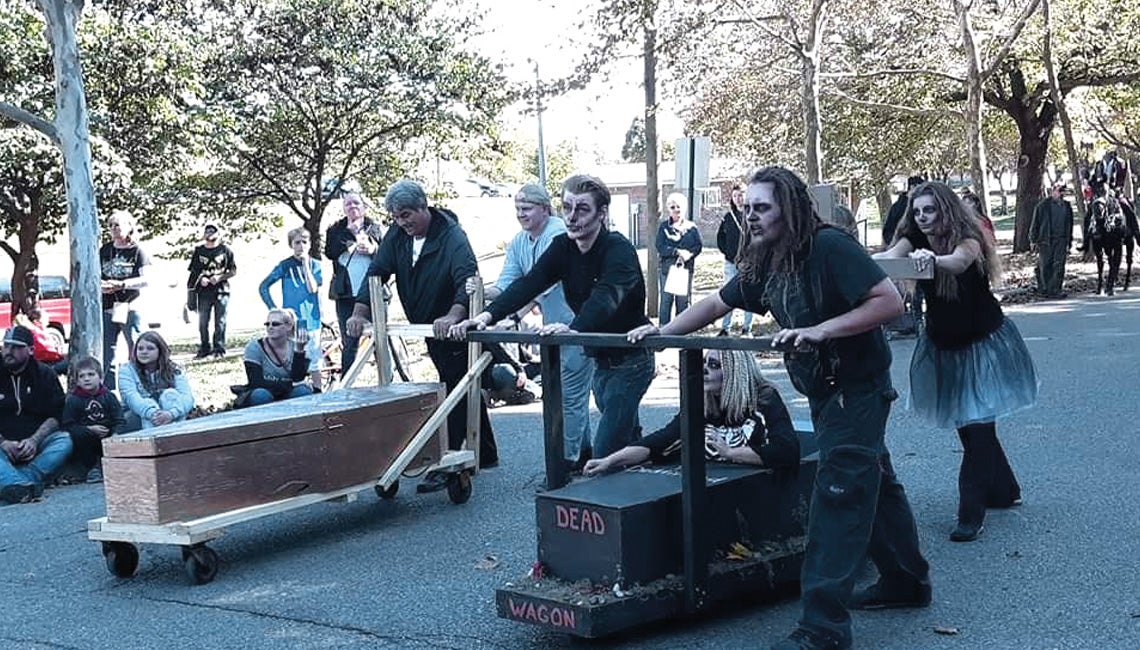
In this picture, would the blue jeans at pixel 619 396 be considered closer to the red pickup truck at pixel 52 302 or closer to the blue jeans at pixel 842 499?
the blue jeans at pixel 842 499

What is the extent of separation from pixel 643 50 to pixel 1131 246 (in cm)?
858

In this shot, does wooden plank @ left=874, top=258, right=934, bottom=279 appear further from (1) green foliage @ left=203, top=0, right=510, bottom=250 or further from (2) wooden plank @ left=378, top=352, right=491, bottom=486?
(1) green foliage @ left=203, top=0, right=510, bottom=250

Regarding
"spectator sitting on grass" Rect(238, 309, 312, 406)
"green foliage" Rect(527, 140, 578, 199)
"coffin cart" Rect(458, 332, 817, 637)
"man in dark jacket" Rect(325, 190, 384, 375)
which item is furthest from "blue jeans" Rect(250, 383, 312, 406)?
"green foliage" Rect(527, 140, 578, 199)

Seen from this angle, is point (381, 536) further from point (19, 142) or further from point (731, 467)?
point (19, 142)

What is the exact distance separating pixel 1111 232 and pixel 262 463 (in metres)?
17.1

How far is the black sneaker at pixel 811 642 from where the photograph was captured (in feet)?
16.5

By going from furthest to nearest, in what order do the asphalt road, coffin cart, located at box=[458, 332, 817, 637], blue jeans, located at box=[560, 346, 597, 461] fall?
1. blue jeans, located at box=[560, 346, 597, 461]
2. the asphalt road
3. coffin cart, located at box=[458, 332, 817, 637]

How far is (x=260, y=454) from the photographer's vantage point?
731 centimetres

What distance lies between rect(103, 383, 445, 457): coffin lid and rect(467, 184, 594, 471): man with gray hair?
766 millimetres

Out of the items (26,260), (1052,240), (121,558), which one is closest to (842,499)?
(121,558)

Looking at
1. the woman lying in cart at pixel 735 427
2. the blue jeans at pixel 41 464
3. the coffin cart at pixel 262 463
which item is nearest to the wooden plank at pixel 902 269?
the woman lying in cart at pixel 735 427

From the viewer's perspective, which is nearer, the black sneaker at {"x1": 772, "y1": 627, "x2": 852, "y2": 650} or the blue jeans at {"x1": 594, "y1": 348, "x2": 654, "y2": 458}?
the black sneaker at {"x1": 772, "y1": 627, "x2": 852, "y2": 650}

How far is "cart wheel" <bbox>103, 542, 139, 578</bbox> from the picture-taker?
7.23 metres

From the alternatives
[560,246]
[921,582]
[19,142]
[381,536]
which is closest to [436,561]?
[381,536]
